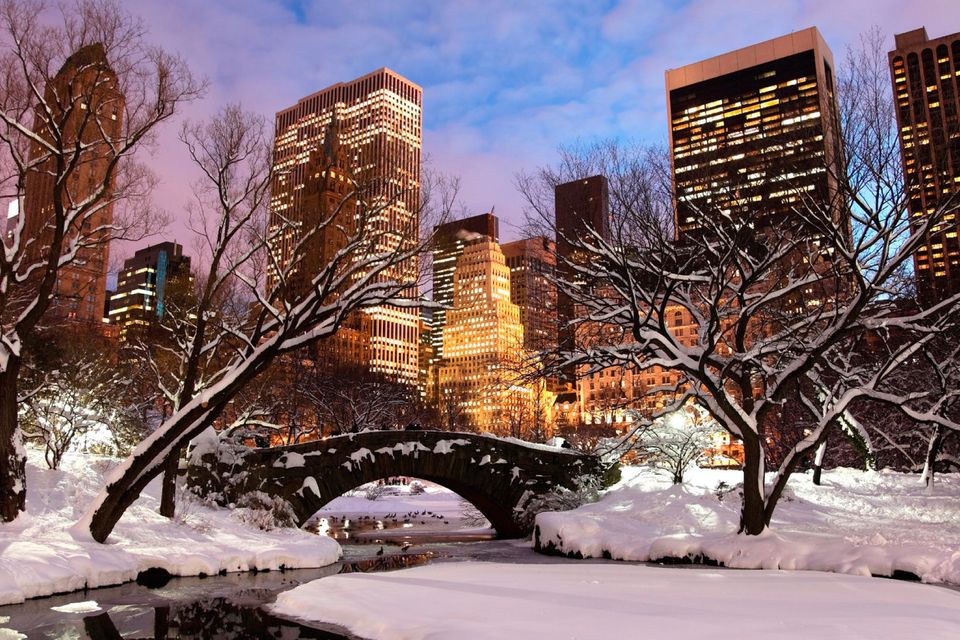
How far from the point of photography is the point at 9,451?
17.0m

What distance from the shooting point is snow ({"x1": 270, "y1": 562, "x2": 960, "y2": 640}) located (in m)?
8.91

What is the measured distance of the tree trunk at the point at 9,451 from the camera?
16.8 m

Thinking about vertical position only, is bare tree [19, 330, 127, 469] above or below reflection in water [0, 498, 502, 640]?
above

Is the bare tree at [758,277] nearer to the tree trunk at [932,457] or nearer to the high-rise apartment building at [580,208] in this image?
the high-rise apartment building at [580,208]

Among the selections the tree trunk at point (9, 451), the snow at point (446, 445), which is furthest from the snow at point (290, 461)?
the tree trunk at point (9, 451)

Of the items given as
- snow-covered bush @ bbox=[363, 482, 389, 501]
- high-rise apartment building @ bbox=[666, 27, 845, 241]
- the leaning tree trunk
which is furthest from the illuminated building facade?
the leaning tree trunk

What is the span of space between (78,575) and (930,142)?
69.6ft

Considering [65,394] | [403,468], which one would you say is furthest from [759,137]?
[65,394]

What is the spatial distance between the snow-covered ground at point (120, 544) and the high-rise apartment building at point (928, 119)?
1833cm

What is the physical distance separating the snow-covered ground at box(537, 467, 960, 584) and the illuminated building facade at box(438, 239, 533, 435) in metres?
70.9

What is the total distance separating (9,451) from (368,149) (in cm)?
1276

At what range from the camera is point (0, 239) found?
55.5ft

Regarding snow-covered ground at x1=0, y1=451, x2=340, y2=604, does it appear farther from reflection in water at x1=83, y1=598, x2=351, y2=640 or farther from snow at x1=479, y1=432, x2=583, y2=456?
snow at x1=479, y1=432, x2=583, y2=456

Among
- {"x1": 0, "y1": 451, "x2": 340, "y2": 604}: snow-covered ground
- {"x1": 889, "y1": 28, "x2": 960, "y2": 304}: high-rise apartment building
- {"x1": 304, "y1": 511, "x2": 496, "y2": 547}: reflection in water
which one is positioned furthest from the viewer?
{"x1": 304, "y1": 511, "x2": 496, "y2": 547}: reflection in water
